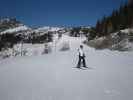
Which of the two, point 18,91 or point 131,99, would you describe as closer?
point 131,99

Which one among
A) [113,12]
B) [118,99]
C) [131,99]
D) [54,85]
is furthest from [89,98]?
[113,12]

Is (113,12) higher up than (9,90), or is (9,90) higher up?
(113,12)

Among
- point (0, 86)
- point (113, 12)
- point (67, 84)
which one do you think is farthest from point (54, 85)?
point (113, 12)

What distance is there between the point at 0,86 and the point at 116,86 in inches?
211

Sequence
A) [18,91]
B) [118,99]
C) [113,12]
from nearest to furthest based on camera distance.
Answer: [118,99] → [18,91] → [113,12]

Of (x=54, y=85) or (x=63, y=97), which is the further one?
(x=54, y=85)

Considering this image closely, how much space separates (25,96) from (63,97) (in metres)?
1.46

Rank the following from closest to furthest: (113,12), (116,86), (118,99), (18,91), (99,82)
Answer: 1. (118,99)
2. (18,91)
3. (116,86)
4. (99,82)
5. (113,12)

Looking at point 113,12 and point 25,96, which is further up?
point 113,12

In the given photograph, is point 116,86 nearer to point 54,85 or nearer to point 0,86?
point 54,85

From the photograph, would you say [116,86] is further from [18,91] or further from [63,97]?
[18,91]

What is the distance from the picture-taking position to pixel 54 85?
7.41 m

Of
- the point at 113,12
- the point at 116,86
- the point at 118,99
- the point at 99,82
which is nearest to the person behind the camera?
the point at 118,99

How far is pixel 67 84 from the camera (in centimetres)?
754
